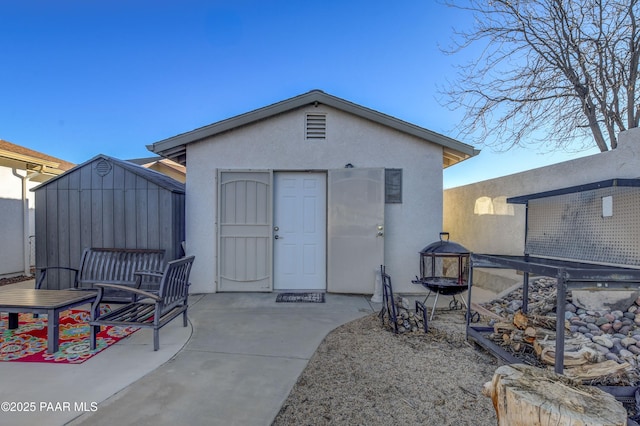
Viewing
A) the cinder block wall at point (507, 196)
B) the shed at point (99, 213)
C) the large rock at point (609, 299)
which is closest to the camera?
the large rock at point (609, 299)

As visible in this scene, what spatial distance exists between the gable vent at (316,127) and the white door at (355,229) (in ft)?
2.43

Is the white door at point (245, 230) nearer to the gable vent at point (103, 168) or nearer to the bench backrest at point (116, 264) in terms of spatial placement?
the bench backrest at point (116, 264)

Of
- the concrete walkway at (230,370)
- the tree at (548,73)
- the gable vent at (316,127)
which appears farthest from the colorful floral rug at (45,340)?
the tree at (548,73)

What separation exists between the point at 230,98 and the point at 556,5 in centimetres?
832

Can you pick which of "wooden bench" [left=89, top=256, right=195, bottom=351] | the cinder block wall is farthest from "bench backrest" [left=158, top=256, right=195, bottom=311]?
the cinder block wall

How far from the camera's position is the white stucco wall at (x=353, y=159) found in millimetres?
5422

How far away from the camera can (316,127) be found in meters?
5.48

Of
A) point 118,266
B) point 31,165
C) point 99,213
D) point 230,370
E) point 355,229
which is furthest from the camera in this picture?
point 31,165

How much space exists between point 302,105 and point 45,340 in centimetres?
479

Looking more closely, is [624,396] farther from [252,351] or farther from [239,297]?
[239,297]

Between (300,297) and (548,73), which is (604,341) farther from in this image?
(548,73)

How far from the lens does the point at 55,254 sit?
191 inches

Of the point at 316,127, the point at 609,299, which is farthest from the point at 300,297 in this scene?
the point at 609,299

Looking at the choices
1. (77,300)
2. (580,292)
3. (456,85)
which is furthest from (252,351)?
(456,85)
